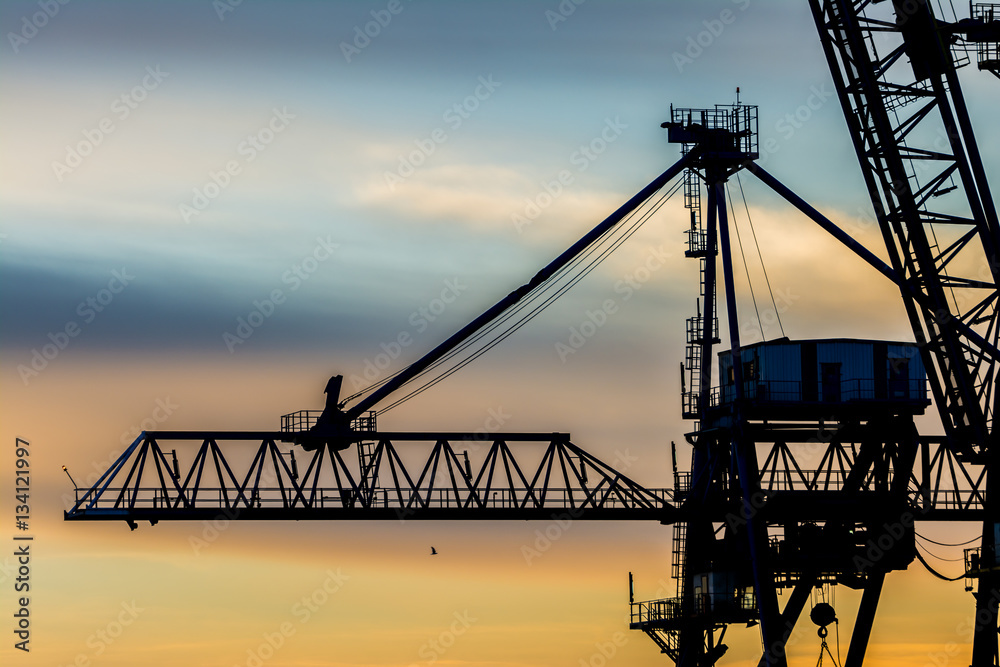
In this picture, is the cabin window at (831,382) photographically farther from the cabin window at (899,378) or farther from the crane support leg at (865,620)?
the crane support leg at (865,620)

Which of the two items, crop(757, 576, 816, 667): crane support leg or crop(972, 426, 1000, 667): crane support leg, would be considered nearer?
crop(972, 426, 1000, 667): crane support leg

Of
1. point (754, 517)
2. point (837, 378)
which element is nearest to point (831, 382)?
point (837, 378)

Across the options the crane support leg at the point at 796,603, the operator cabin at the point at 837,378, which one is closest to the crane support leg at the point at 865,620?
the crane support leg at the point at 796,603

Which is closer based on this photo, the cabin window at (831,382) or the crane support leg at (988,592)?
the crane support leg at (988,592)

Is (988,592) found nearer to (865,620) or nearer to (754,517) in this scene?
(865,620)

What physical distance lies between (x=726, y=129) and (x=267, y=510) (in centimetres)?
3151

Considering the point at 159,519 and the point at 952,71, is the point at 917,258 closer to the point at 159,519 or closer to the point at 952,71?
the point at 952,71

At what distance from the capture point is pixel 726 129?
10019cm

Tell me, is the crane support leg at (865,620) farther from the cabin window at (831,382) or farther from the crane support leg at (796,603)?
the cabin window at (831,382)

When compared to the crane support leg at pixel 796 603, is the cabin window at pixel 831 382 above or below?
above

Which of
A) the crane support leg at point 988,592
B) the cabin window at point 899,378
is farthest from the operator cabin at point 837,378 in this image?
Answer: the crane support leg at point 988,592

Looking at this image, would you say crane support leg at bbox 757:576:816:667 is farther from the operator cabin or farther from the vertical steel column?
the operator cabin

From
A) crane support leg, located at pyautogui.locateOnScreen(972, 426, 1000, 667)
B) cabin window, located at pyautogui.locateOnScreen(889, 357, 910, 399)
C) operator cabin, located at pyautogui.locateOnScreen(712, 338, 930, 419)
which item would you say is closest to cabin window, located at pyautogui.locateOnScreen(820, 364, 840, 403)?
operator cabin, located at pyautogui.locateOnScreen(712, 338, 930, 419)

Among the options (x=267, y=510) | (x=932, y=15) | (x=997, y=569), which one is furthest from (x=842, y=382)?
(x=267, y=510)
